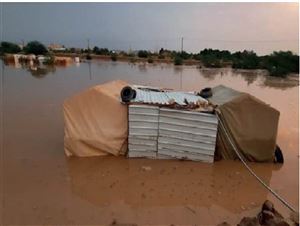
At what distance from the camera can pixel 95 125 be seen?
259 inches

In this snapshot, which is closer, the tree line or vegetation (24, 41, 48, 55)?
the tree line

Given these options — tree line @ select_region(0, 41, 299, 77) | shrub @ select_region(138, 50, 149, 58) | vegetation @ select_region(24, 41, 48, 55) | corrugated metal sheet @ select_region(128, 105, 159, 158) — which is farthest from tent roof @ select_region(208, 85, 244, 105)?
shrub @ select_region(138, 50, 149, 58)

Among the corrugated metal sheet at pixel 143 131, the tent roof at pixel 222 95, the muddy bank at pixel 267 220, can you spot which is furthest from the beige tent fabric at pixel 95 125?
the muddy bank at pixel 267 220

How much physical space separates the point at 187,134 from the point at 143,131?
2.96 feet

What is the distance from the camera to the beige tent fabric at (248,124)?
6.44 metres

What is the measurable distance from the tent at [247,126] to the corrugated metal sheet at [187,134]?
0.27 meters

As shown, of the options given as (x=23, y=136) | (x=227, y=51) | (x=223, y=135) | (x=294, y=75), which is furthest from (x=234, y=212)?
(x=227, y=51)

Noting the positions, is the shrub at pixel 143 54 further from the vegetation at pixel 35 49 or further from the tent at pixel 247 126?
the tent at pixel 247 126

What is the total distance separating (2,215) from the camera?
14.3ft

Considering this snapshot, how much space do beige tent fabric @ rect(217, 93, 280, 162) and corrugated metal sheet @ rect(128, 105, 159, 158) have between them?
1.36m

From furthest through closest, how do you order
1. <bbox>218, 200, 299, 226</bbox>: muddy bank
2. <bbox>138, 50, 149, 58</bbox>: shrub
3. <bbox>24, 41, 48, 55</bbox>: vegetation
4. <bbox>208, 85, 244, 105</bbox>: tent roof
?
1. <bbox>138, 50, 149, 58</bbox>: shrub
2. <bbox>24, 41, 48, 55</bbox>: vegetation
3. <bbox>208, 85, 244, 105</bbox>: tent roof
4. <bbox>218, 200, 299, 226</bbox>: muddy bank

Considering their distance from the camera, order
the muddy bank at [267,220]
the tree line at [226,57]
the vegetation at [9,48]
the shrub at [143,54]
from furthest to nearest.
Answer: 1. the shrub at [143,54]
2. the vegetation at [9,48]
3. the tree line at [226,57]
4. the muddy bank at [267,220]

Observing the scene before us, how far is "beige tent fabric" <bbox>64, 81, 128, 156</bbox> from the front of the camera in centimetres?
650

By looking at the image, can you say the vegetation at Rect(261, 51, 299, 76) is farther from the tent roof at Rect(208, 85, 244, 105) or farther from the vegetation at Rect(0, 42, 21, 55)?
the vegetation at Rect(0, 42, 21, 55)
